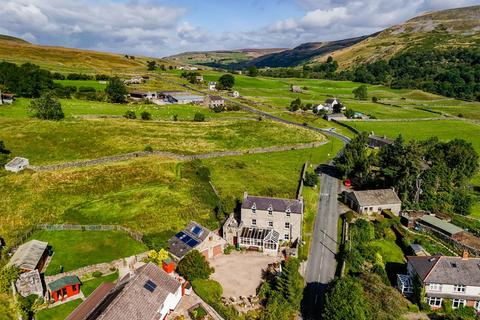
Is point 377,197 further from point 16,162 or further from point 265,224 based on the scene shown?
point 16,162

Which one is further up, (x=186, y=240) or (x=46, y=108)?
(x=46, y=108)

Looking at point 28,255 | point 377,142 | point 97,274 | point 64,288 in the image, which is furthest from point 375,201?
point 28,255

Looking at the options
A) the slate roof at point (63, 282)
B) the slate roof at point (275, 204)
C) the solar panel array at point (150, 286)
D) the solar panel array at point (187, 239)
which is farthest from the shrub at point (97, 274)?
the slate roof at point (275, 204)

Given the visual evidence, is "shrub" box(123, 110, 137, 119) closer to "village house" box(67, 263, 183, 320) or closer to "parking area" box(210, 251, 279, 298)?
"parking area" box(210, 251, 279, 298)

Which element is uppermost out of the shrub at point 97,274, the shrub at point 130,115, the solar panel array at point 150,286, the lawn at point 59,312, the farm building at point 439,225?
the shrub at point 130,115

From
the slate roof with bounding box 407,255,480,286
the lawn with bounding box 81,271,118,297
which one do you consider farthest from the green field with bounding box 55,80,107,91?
the slate roof with bounding box 407,255,480,286

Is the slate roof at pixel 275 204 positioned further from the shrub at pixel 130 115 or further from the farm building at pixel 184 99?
the farm building at pixel 184 99
